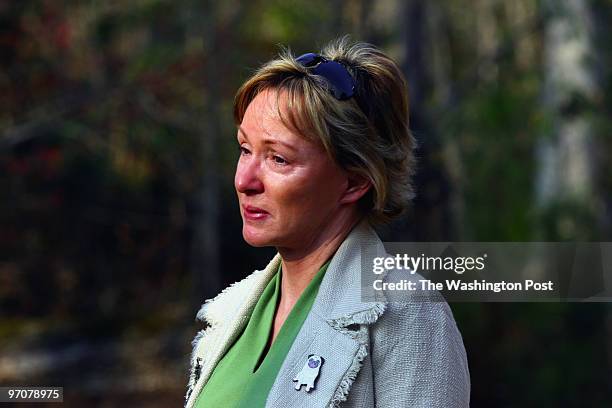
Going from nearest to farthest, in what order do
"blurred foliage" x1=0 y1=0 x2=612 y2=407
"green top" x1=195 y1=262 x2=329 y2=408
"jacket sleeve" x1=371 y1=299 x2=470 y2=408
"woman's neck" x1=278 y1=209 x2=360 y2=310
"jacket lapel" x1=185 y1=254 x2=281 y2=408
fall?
"jacket sleeve" x1=371 y1=299 x2=470 y2=408 → "green top" x1=195 y1=262 x2=329 y2=408 → "woman's neck" x1=278 y1=209 x2=360 y2=310 → "jacket lapel" x1=185 y1=254 x2=281 y2=408 → "blurred foliage" x1=0 y1=0 x2=612 y2=407

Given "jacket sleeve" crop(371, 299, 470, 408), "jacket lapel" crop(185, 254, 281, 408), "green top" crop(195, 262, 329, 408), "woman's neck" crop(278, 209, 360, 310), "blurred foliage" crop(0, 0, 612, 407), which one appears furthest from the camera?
"blurred foliage" crop(0, 0, 612, 407)

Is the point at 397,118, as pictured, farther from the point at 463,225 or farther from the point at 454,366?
the point at 463,225

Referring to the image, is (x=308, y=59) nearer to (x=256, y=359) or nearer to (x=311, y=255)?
(x=311, y=255)

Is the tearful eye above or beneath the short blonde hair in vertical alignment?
beneath

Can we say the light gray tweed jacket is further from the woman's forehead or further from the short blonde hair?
the woman's forehead

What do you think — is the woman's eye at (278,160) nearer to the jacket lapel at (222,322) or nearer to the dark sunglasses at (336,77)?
the dark sunglasses at (336,77)

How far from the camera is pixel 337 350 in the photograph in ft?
6.84

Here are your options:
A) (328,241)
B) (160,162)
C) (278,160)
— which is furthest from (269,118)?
(160,162)

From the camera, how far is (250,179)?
228 cm

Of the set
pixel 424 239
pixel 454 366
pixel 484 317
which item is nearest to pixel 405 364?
pixel 454 366

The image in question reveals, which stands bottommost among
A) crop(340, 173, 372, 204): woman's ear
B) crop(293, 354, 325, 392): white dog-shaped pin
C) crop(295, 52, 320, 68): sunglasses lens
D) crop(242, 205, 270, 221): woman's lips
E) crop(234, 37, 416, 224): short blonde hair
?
crop(293, 354, 325, 392): white dog-shaped pin

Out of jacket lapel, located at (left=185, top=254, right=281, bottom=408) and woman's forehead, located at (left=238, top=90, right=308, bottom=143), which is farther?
jacket lapel, located at (left=185, top=254, right=281, bottom=408)

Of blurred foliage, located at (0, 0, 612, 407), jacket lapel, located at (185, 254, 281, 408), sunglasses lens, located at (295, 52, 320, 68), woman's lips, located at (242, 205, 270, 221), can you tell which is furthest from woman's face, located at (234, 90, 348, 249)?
blurred foliage, located at (0, 0, 612, 407)

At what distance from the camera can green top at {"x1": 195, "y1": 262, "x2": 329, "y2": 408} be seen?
7.20ft
